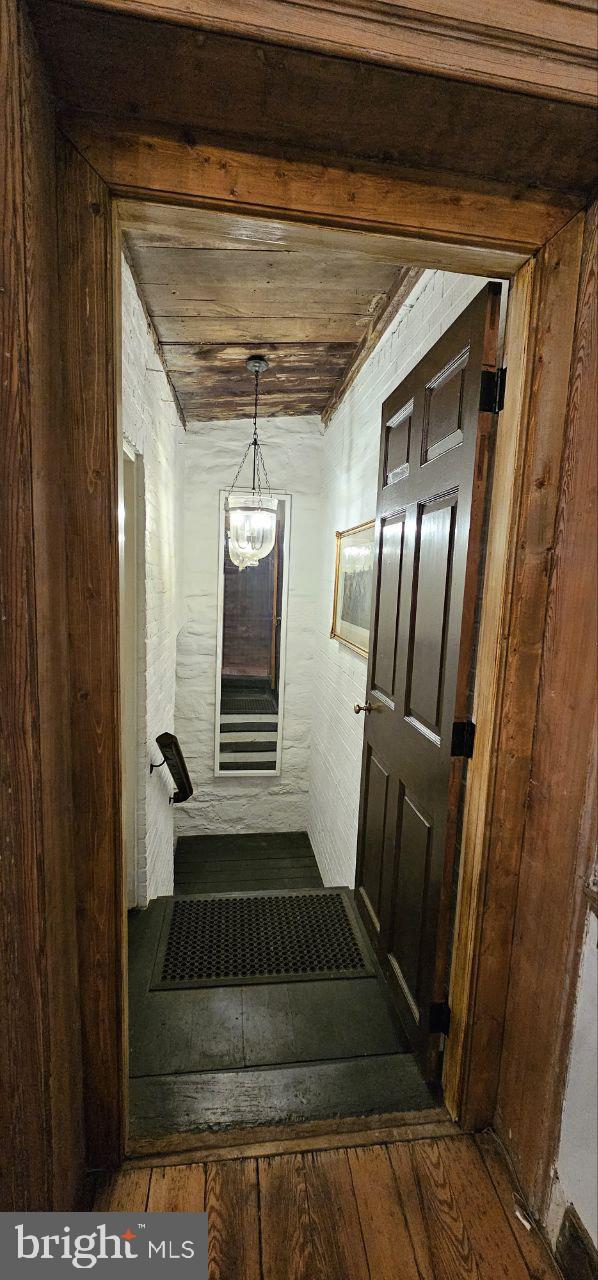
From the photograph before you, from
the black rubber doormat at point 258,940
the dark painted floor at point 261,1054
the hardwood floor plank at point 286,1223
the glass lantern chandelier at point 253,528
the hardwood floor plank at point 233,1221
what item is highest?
the glass lantern chandelier at point 253,528

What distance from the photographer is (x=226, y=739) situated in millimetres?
4371

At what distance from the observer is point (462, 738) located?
1.40 metres

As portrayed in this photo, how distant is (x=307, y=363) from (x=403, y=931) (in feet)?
8.94

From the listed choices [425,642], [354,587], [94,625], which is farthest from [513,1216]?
[354,587]

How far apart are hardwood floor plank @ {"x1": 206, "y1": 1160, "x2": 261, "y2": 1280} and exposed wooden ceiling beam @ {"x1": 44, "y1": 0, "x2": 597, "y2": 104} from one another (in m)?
2.20

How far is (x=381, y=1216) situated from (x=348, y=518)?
9.11 ft

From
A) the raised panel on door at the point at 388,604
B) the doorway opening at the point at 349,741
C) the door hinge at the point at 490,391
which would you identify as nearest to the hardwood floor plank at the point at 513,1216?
the doorway opening at the point at 349,741

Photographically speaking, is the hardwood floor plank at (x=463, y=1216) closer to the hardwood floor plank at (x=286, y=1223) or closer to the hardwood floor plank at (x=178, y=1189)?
the hardwood floor plank at (x=286, y=1223)

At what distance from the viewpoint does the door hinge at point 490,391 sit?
130cm

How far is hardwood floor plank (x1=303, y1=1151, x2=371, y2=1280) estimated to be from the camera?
1134 millimetres

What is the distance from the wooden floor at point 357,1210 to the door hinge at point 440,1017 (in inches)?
9.2

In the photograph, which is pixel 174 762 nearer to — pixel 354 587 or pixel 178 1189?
pixel 354 587

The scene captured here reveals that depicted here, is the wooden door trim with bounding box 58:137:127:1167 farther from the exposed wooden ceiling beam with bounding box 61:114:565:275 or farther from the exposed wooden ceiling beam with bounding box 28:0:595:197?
the exposed wooden ceiling beam with bounding box 28:0:595:197

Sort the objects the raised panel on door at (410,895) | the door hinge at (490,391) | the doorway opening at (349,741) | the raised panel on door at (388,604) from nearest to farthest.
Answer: the door hinge at (490,391) < the doorway opening at (349,741) < the raised panel on door at (410,895) < the raised panel on door at (388,604)
